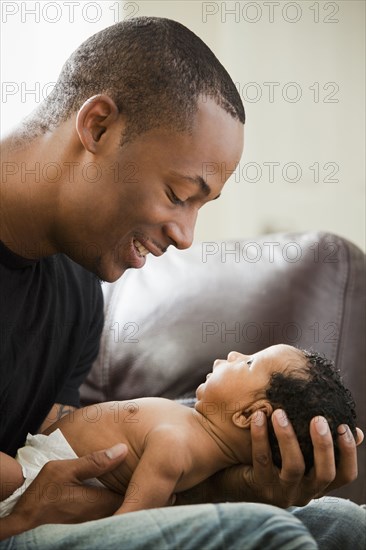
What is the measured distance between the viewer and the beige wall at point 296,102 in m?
2.79

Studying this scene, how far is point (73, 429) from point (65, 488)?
0.18 metres

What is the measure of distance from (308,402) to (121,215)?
1.47 feet

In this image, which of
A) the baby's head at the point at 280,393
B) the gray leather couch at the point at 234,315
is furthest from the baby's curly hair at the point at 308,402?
the gray leather couch at the point at 234,315

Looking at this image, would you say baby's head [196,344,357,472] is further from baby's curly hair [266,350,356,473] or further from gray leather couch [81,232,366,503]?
gray leather couch [81,232,366,503]

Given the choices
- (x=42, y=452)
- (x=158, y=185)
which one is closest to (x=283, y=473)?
(x=42, y=452)

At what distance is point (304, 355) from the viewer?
1.46m

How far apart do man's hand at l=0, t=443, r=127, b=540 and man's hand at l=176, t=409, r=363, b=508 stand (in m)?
0.21

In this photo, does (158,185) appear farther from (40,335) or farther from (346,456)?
(346,456)

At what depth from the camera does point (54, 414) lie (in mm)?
1699

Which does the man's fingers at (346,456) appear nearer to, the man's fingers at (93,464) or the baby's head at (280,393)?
the baby's head at (280,393)

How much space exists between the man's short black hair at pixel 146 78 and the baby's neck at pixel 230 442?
0.52 m

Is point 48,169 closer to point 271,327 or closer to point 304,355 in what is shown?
point 304,355

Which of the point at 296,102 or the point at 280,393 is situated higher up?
the point at 296,102

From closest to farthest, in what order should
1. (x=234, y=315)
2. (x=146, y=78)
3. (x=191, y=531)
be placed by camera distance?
(x=191, y=531), (x=146, y=78), (x=234, y=315)
